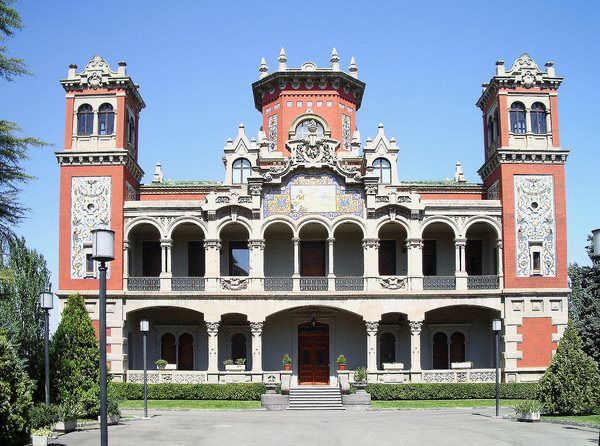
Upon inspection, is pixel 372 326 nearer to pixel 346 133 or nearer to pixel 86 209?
pixel 346 133

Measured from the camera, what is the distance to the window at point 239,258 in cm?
4616

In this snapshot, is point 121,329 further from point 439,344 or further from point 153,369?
point 439,344

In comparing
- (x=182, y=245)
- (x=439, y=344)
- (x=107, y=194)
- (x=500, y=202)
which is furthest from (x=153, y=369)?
(x=500, y=202)

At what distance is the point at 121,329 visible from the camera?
4300cm

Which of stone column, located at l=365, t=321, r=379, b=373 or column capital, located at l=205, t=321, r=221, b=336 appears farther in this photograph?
column capital, located at l=205, t=321, r=221, b=336

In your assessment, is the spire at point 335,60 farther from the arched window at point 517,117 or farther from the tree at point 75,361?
the tree at point 75,361

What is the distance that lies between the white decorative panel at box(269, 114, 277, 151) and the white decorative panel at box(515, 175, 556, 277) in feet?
48.5

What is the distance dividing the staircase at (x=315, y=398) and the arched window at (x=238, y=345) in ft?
17.3

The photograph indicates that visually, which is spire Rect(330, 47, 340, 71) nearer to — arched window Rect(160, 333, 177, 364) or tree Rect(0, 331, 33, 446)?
arched window Rect(160, 333, 177, 364)

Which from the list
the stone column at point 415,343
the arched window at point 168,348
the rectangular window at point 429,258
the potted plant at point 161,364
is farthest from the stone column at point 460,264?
the arched window at point 168,348

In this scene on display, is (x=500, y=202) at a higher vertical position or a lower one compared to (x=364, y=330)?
higher

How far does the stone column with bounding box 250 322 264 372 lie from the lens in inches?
1683

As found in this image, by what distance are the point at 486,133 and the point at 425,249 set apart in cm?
795

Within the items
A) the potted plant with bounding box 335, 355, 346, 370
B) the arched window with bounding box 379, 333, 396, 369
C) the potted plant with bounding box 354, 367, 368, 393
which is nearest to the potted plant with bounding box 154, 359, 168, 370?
the potted plant with bounding box 335, 355, 346, 370
